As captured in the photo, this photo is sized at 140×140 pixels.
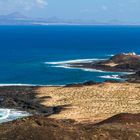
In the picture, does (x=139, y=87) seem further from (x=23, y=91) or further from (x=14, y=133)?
(x=14, y=133)

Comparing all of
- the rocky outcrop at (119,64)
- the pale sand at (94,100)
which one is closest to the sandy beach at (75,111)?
the pale sand at (94,100)

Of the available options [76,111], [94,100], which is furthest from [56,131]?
[94,100]

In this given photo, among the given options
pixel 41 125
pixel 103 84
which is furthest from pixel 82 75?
pixel 41 125

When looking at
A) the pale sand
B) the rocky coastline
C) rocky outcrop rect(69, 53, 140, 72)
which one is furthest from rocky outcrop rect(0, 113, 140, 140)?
rocky outcrop rect(69, 53, 140, 72)

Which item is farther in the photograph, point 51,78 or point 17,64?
point 17,64

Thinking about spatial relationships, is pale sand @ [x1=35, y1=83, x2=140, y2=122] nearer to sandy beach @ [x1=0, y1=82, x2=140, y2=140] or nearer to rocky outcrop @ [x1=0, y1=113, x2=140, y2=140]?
sandy beach @ [x1=0, y1=82, x2=140, y2=140]

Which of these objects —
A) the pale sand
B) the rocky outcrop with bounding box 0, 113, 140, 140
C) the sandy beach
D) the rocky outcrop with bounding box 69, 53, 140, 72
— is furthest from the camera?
the rocky outcrop with bounding box 69, 53, 140, 72

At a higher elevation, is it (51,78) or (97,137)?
(97,137)

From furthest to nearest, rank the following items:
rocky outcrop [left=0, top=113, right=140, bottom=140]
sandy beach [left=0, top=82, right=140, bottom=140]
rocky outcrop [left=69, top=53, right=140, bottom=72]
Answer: rocky outcrop [left=69, top=53, right=140, bottom=72], sandy beach [left=0, top=82, right=140, bottom=140], rocky outcrop [left=0, top=113, right=140, bottom=140]
